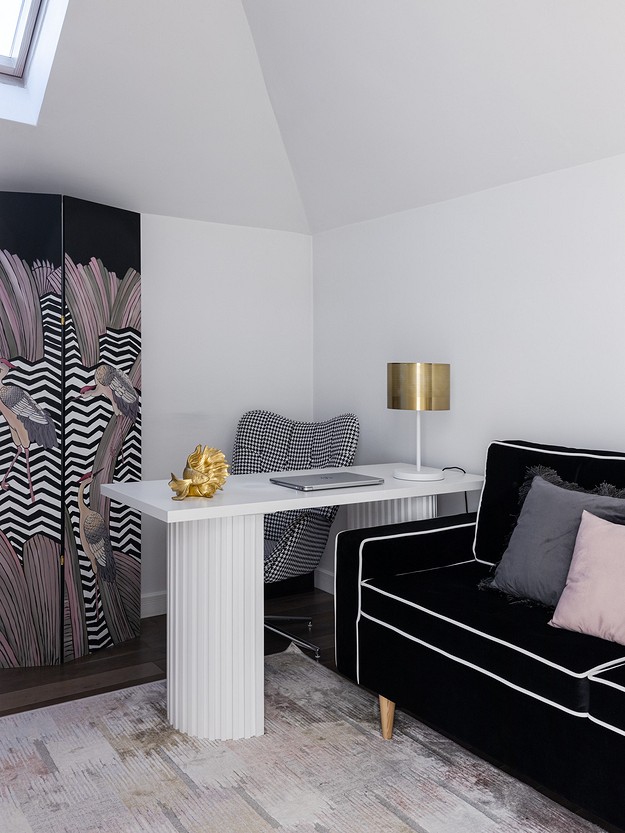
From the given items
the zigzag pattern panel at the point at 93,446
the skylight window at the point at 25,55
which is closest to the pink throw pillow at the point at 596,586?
the zigzag pattern panel at the point at 93,446

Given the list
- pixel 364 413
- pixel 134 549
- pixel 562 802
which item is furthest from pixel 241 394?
pixel 562 802

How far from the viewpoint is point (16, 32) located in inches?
A: 125

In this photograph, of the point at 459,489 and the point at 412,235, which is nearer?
the point at 459,489

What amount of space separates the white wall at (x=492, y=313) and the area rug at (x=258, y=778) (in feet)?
4.08

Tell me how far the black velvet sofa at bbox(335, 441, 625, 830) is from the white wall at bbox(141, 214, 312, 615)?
157 cm

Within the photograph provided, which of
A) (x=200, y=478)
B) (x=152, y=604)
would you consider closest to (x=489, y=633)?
(x=200, y=478)

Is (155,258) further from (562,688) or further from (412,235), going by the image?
(562,688)

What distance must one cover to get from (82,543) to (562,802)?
2.16 m

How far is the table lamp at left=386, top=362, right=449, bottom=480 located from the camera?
3018 millimetres

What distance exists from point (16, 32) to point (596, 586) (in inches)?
124

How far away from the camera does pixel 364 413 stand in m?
3.97

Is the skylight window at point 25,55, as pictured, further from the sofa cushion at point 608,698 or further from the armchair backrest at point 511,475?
the sofa cushion at point 608,698

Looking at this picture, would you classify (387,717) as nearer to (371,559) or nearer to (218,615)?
(371,559)

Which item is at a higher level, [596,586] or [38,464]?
[38,464]
